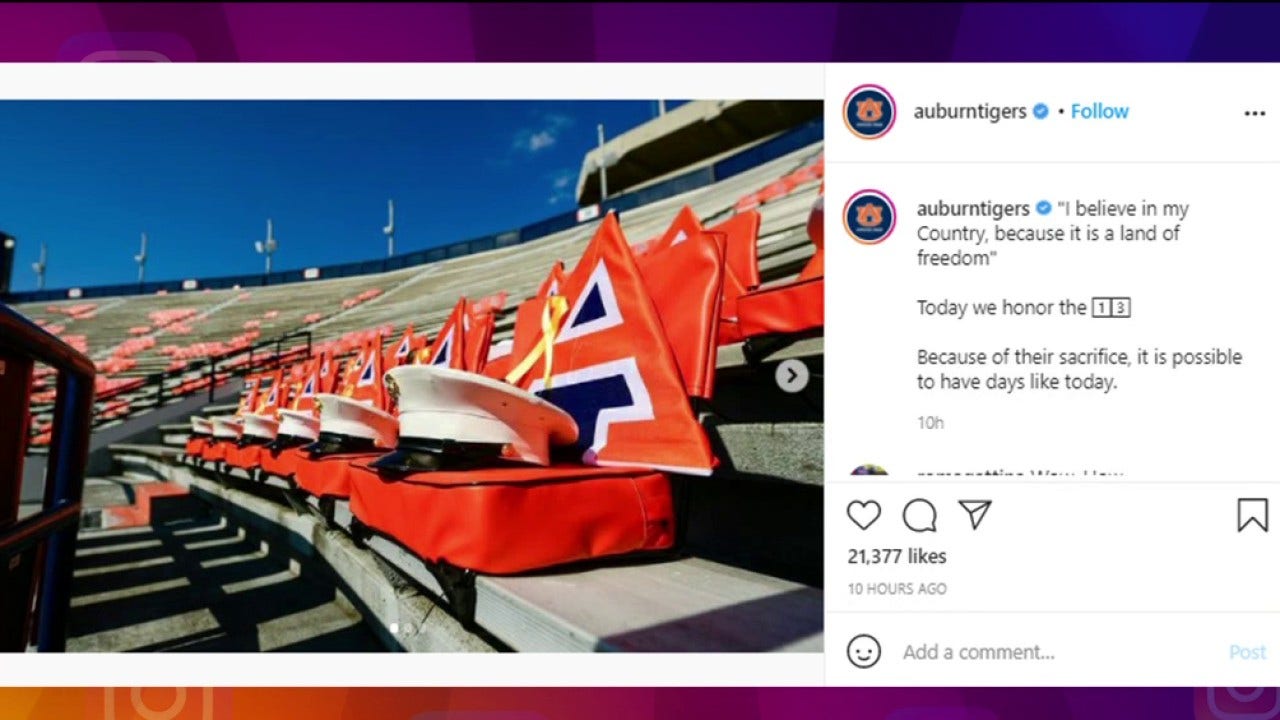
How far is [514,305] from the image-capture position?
5.43 m

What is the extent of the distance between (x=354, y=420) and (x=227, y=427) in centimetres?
298

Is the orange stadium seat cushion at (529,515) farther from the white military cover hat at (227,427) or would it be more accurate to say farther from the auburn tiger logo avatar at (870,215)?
the white military cover hat at (227,427)

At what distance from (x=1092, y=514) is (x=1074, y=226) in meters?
0.43

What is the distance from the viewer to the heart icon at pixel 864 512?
98 centimetres

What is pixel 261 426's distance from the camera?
3.16m

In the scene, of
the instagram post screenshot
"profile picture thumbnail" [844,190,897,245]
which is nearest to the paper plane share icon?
the instagram post screenshot

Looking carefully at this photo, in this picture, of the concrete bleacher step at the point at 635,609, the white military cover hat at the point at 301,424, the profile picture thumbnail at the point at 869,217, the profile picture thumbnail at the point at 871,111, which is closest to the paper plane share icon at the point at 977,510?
the concrete bleacher step at the point at 635,609

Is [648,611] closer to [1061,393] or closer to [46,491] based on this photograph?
[1061,393]

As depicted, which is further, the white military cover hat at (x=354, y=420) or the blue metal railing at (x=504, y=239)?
the blue metal railing at (x=504, y=239)

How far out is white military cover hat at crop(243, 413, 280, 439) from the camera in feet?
10.1

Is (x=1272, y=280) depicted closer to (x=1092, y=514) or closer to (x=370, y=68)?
(x=1092, y=514)

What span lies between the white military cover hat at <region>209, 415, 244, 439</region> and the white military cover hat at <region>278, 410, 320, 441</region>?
1.54 m

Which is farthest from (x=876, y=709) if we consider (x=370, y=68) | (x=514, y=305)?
(x=514, y=305)

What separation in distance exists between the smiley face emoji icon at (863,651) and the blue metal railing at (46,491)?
1.30 meters
